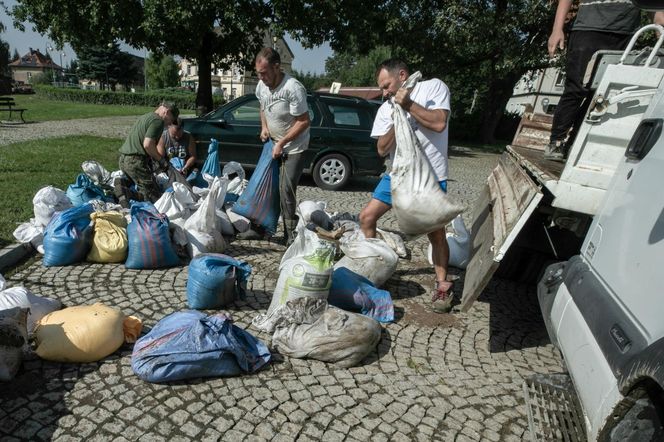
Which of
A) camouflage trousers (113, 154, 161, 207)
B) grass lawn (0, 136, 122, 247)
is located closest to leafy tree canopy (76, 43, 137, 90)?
grass lawn (0, 136, 122, 247)

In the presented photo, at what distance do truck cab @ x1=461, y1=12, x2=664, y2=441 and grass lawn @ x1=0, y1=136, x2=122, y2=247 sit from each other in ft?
15.5

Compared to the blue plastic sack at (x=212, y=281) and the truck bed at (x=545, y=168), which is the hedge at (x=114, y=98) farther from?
the truck bed at (x=545, y=168)

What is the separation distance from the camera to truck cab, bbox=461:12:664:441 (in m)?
1.54

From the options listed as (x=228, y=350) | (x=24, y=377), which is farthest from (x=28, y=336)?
(x=228, y=350)

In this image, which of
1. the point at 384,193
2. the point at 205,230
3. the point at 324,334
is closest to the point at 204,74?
the point at 205,230

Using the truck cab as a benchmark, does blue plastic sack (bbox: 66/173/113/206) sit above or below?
below

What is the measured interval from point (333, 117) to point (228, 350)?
648cm

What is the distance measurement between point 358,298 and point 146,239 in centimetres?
203

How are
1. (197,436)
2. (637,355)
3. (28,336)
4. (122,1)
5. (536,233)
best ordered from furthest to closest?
1. (122,1)
2. (536,233)
3. (28,336)
4. (197,436)
5. (637,355)

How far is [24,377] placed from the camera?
8.12ft

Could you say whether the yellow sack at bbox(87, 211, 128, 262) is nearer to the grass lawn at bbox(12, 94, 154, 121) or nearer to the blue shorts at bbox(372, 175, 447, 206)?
the blue shorts at bbox(372, 175, 447, 206)

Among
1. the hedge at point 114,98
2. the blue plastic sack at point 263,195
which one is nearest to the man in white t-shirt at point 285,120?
the blue plastic sack at point 263,195

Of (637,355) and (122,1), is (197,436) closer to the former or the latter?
(637,355)

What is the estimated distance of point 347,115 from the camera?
851 centimetres
